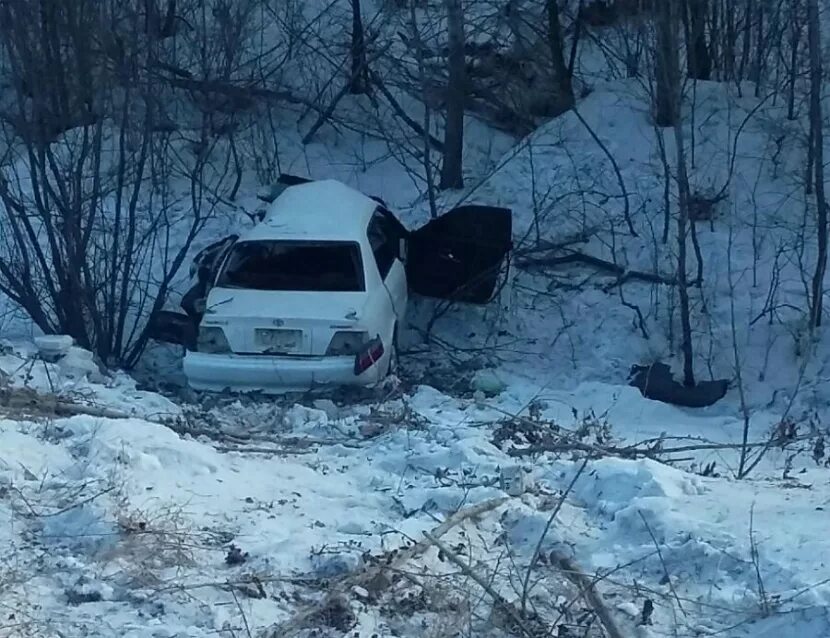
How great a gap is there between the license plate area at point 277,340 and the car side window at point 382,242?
1.34 metres

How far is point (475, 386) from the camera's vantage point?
1108cm

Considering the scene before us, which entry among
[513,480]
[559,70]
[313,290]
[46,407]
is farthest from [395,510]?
[559,70]

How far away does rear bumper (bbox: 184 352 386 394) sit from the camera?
32.4ft

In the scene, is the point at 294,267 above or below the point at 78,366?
above

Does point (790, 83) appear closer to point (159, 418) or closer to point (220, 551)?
point (159, 418)

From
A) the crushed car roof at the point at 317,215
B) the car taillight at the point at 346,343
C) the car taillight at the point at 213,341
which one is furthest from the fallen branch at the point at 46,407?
the crushed car roof at the point at 317,215

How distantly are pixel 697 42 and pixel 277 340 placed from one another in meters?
9.48

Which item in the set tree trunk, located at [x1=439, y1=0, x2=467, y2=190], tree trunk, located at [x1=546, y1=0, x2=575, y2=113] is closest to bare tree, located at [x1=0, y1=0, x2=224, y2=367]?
tree trunk, located at [x1=439, y1=0, x2=467, y2=190]

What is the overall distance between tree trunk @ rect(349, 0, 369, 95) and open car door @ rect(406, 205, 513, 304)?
242 inches

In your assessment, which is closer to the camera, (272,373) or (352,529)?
(352,529)

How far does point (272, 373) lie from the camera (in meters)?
9.91

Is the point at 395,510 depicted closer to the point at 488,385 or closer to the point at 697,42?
the point at 488,385

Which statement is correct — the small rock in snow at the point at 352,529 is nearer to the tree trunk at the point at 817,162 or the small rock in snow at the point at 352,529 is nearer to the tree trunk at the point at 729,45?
the tree trunk at the point at 817,162

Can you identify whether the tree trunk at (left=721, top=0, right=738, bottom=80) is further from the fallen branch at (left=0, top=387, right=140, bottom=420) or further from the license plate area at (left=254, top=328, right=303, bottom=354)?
the fallen branch at (left=0, top=387, right=140, bottom=420)
